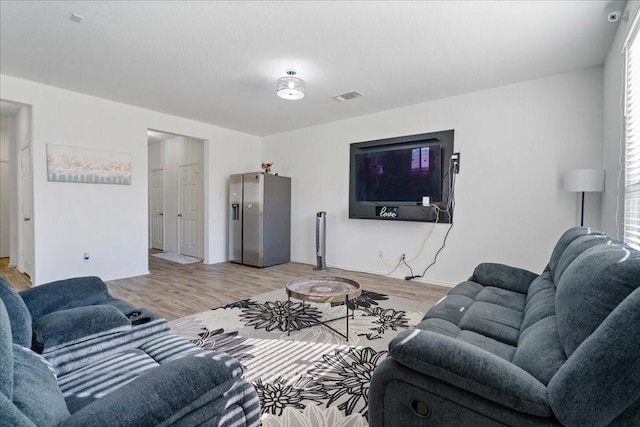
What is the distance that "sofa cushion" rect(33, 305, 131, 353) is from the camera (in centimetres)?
132

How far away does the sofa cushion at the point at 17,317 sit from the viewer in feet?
3.88

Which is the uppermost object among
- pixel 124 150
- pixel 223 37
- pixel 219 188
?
pixel 223 37

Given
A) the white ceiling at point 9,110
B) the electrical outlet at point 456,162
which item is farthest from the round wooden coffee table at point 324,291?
the white ceiling at point 9,110

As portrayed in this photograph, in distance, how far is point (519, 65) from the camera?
127 inches

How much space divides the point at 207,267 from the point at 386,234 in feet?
10.3

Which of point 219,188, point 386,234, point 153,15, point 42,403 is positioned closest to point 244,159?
point 219,188

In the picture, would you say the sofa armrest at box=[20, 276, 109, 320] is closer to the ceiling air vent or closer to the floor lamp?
the ceiling air vent

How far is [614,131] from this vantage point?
2682mm

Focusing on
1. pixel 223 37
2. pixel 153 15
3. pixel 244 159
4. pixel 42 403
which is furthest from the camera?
pixel 244 159

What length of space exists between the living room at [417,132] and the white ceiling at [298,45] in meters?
0.04

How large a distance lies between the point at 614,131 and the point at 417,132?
2169 millimetres

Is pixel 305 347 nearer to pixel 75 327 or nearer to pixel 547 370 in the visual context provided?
pixel 75 327

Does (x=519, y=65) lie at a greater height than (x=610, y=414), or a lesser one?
greater

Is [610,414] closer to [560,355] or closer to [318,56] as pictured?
[560,355]
